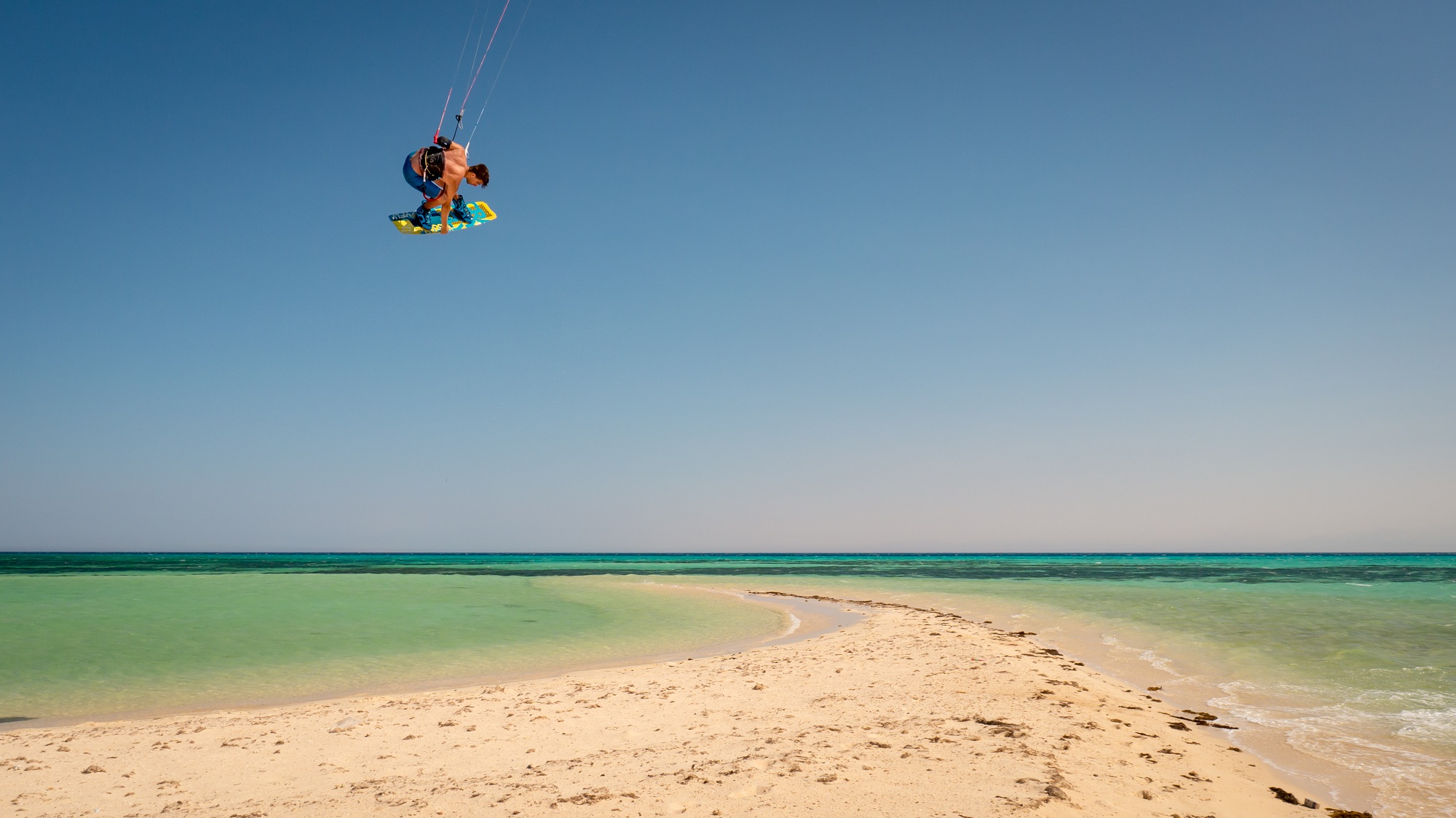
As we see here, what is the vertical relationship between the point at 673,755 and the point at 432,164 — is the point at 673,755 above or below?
below

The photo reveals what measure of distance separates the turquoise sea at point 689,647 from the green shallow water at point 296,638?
8 centimetres

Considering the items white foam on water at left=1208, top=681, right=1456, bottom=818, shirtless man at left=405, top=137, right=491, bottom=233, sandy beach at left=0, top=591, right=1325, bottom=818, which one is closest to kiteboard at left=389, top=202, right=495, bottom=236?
shirtless man at left=405, top=137, right=491, bottom=233

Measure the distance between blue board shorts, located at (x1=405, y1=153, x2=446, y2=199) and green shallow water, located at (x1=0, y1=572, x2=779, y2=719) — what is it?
7675 millimetres

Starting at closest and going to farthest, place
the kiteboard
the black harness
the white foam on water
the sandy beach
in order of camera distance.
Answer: the sandy beach → the white foam on water → the black harness → the kiteboard

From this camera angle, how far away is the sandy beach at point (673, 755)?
17.7 ft

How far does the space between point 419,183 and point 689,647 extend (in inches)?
414

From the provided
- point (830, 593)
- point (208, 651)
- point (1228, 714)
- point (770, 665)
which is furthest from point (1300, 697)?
point (830, 593)

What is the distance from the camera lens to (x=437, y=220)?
10.6 metres

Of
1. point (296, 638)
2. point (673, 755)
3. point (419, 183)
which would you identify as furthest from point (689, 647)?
point (419, 183)

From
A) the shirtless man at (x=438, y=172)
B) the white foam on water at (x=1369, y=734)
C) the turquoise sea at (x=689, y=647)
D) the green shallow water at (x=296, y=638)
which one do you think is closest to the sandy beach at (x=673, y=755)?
the white foam on water at (x=1369, y=734)

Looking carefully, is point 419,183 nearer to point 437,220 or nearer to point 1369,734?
point 437,220

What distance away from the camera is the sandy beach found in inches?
213

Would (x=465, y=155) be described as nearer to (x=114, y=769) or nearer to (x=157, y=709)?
(x=114, y=769)

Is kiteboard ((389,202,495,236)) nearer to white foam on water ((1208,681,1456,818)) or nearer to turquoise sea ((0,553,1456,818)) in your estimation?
turquoise sea ((0,553,1456,818))
